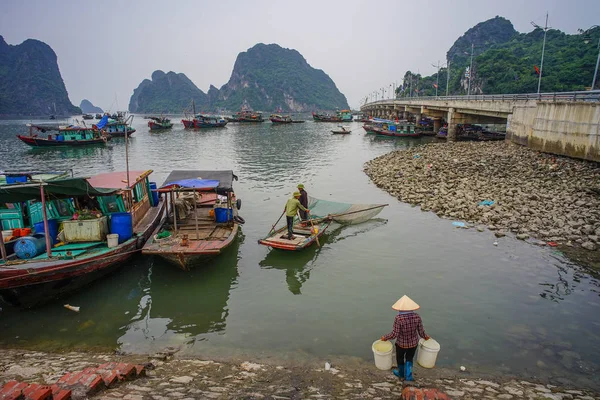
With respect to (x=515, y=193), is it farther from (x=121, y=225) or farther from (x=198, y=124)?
(x=198, y=124)

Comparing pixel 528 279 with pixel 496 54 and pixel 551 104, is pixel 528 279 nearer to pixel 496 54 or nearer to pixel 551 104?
pixel 551 104

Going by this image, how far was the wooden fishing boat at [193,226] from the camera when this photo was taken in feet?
33.4

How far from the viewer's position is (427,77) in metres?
120

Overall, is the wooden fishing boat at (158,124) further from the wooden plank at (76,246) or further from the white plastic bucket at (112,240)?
the white plastic bucket at (112,240)

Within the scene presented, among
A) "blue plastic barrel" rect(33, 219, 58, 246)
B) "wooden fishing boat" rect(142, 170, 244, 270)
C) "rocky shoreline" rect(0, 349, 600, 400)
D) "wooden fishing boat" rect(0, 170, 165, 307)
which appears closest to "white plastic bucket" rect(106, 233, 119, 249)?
"wooden fishing boat" rect(0, 170, 165, 307)

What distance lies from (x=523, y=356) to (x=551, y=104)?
21.2 m

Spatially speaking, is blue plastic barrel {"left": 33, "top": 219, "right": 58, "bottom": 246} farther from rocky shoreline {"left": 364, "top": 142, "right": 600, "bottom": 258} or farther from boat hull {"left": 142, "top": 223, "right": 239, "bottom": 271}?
rocky shoreline {"left": 364, "top": 142, "right": 600, "bottom": 258}

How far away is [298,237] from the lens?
1247cm

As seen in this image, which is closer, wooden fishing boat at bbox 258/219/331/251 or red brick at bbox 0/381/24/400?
red brick at bbox 0/381/24/400

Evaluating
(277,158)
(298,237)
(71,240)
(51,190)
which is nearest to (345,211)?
(298,237)

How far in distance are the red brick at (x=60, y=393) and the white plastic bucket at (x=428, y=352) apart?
557cm

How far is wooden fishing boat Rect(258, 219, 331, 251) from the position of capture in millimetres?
11602

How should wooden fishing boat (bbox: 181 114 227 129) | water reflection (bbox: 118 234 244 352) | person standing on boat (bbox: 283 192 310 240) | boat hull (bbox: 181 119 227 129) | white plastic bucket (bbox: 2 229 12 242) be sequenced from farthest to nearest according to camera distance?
wooden fishing boat (bbox: 181 114 227 129)
boat hull (bbox: 181 119 227 129)
person standing on boat (bbox: 283 192 310 240)
white plastic bucket (bbox: 2 229 12 242)
water reflection (bbox: 118 234 244 352)

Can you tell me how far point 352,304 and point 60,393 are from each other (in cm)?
637
